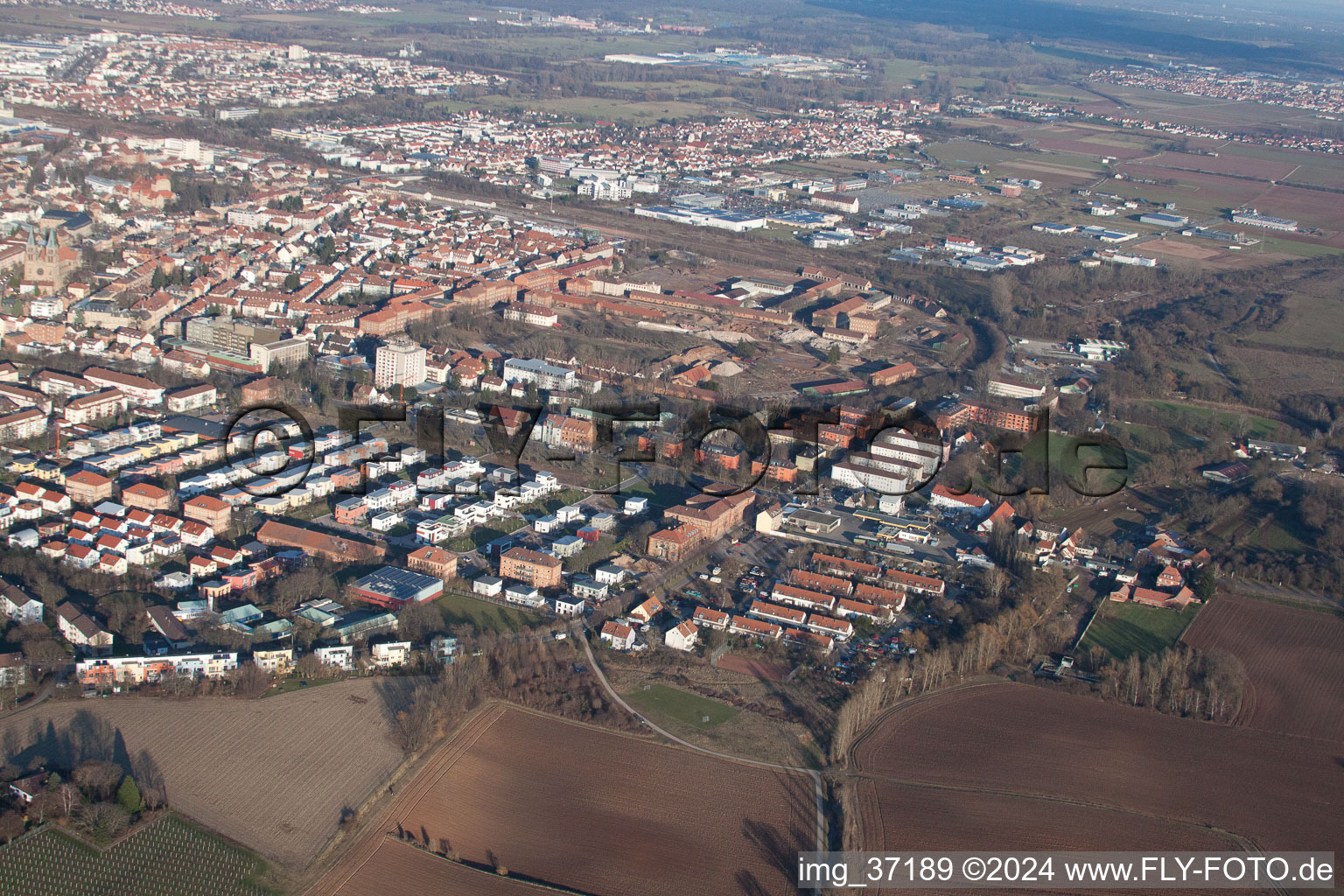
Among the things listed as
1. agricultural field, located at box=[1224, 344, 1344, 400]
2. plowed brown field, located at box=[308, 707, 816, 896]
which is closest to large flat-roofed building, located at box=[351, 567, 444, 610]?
plowed brown field, located at box=[308, 707, 816, 896]

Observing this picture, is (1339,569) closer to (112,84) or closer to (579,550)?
(579,550)

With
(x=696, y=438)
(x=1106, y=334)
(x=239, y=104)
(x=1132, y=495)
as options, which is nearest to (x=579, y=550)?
(x=696, y=438)

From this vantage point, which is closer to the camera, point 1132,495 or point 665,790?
point 665,790

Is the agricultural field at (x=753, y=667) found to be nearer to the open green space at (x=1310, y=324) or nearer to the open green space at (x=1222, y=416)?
the open green space at (x=1222, y=416)

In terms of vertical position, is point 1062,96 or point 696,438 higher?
point 1062,96

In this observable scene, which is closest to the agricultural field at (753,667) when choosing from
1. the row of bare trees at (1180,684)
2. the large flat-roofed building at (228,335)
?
the row of bare trees at (1180,684)

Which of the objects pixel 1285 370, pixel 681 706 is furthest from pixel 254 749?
pixel 1285 370
